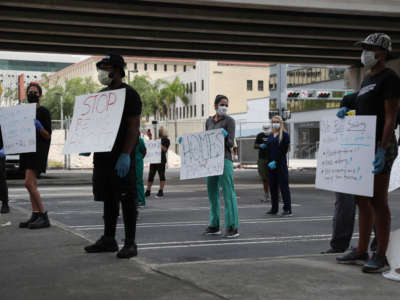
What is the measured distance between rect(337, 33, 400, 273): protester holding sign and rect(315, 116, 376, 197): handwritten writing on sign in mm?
90

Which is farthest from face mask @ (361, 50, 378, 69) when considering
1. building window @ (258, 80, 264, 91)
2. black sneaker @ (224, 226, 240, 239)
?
building window @ (258, 80, 264, 91)

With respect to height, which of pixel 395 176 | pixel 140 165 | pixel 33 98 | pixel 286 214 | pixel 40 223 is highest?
pixel 33 98

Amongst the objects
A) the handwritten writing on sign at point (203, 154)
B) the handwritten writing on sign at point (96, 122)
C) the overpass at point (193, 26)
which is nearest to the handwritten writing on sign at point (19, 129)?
the handwritten writing on sign at point (96, 122)

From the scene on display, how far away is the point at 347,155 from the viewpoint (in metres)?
5.71

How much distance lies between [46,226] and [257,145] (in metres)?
7.31

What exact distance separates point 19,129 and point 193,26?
15.1m

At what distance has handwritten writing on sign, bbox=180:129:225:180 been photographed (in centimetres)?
833

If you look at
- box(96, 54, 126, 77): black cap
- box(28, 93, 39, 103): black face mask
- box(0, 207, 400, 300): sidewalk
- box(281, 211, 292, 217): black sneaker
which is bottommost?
box(281, 211, 292, 217): black sneaker

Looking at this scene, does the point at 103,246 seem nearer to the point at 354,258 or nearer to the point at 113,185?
the point at 113,185

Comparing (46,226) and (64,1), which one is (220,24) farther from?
(46,226)

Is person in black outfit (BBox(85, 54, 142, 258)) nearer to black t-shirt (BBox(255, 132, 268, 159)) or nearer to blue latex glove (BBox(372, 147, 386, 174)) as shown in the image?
blue latex glove (BBox(372, 147, 386, 174))

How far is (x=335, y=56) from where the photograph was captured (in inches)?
1182

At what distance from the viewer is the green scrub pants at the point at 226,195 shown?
330 inches

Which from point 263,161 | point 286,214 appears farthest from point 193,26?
point 286,214
